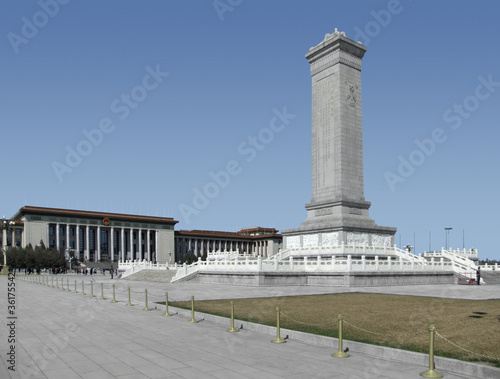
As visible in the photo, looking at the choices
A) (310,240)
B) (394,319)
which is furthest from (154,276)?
(394,319)

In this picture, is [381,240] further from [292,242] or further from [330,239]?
[292,242]

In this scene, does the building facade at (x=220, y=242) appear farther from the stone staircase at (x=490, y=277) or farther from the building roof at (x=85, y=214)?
the stone staircase at (x=490, y=277)

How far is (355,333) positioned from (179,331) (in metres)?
5.20

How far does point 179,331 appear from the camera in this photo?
582 inches

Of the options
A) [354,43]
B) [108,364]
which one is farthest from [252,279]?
[354,43]

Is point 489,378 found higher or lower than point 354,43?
lower

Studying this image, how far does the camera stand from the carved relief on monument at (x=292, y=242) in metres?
54.0

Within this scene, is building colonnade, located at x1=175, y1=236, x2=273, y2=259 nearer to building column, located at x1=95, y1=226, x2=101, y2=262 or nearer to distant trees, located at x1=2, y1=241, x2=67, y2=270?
building column, located at x1=95, y1=226, x2=101, y2=262

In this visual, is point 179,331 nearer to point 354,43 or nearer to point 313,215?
point 313,215

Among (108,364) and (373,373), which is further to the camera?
(108,364)

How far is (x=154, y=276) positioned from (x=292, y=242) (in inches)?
608

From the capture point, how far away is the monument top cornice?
5391 centimetres

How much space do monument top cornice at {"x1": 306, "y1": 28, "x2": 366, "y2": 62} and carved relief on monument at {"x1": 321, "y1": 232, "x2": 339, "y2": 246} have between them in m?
20.5

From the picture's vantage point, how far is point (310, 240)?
52.4 meters
